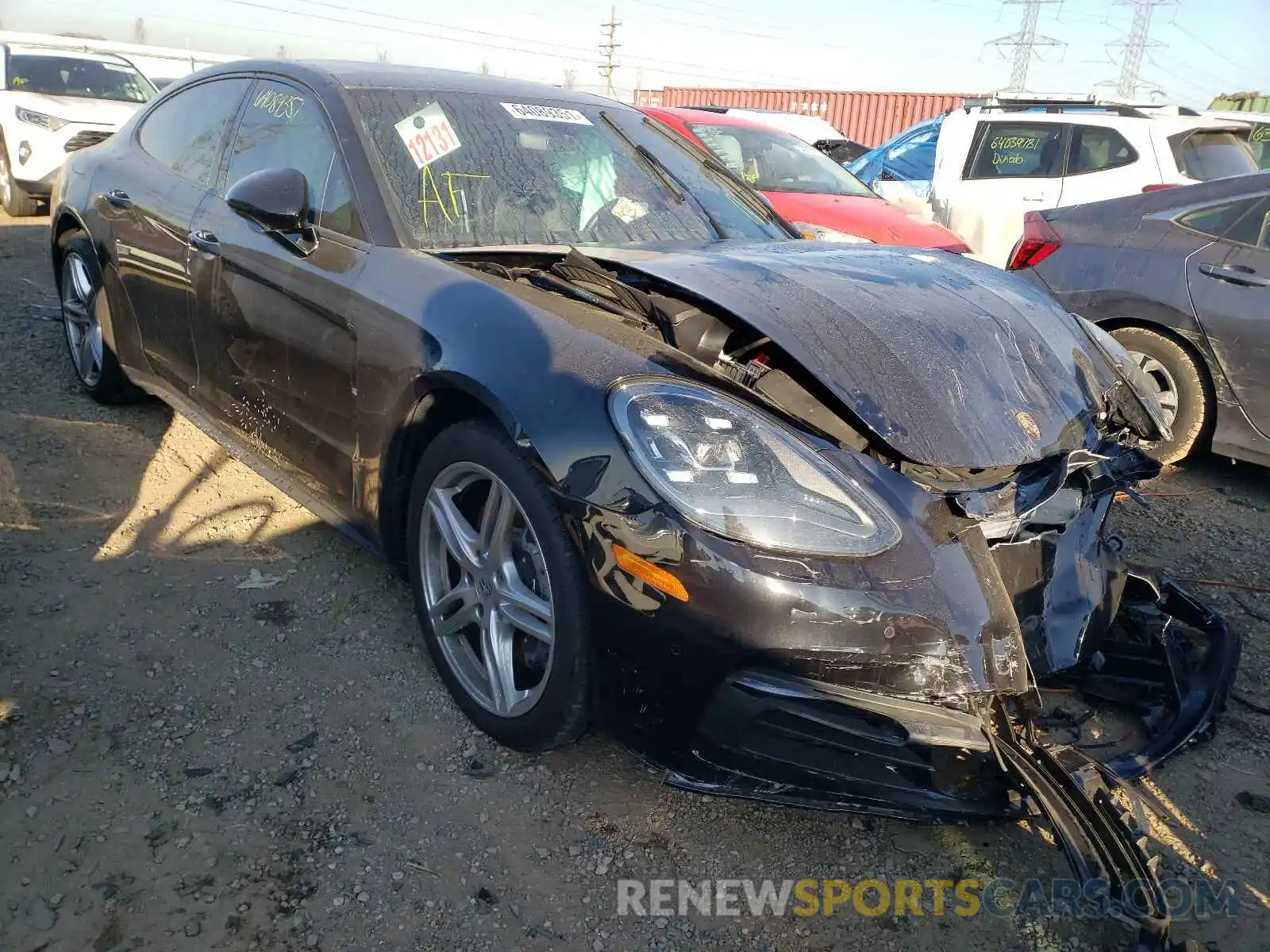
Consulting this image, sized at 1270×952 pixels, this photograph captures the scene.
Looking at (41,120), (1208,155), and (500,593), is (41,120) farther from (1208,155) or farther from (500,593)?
(1208,155)

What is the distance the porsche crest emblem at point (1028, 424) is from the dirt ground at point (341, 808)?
2.96ft

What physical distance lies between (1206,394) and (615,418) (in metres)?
3.57

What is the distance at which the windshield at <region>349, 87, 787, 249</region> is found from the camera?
2.83 meters

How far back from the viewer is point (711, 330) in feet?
7.66

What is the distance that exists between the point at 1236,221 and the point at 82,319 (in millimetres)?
5411

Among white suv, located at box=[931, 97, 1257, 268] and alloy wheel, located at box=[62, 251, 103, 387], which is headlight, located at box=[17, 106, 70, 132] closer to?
alloy wheel, located at box=[62, 251, 103, 387]

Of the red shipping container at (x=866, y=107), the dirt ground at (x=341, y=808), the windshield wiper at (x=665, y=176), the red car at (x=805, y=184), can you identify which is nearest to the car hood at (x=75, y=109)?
the red car at (x=805, y=184)

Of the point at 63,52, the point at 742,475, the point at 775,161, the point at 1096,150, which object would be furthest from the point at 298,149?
the point at 63,52

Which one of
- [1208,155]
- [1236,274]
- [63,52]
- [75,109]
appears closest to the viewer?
[1236,274]

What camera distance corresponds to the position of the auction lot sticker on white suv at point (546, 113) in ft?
10.5

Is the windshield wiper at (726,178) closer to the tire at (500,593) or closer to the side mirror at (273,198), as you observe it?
the side mirror at (273,198)

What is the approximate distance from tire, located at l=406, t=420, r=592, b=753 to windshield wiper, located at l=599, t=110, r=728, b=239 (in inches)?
56.2

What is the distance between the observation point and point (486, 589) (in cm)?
235

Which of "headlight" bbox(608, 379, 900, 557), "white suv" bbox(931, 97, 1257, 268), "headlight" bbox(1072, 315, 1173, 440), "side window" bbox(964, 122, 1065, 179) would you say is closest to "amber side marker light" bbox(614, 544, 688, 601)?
"headlight" bbox(608, 379, 900, 557)
